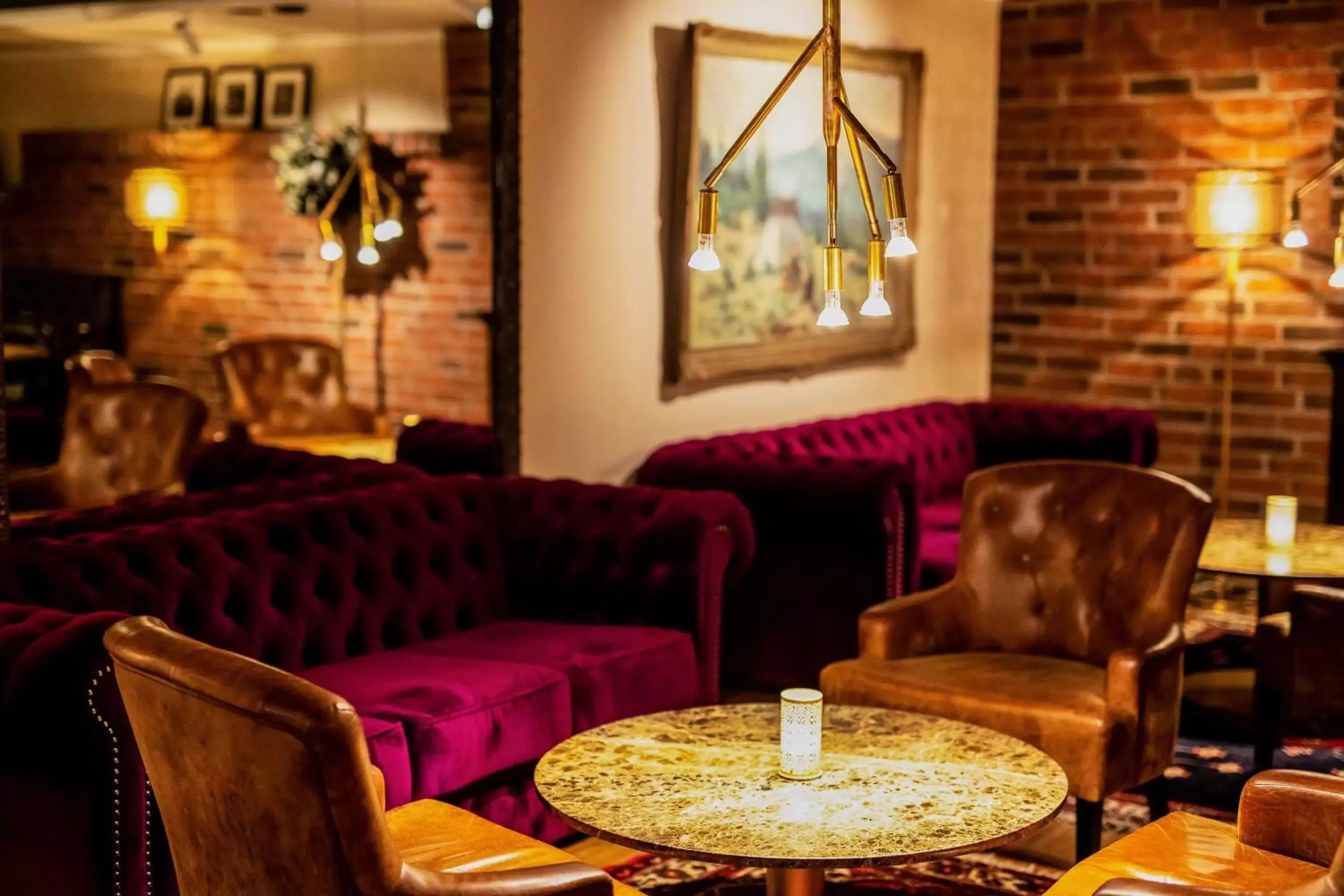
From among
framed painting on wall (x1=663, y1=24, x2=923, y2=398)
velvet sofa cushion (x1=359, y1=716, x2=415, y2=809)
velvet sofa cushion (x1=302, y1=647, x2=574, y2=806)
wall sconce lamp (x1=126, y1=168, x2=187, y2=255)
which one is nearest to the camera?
velvet sofa cushion (x1=359, y1=716, x2=415, y2=809)

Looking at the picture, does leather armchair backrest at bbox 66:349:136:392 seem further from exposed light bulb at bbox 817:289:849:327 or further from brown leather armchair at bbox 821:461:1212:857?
exposed light bulb at bbox 817:289:849:327

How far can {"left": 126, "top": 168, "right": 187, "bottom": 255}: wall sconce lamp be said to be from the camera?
441 centimetres

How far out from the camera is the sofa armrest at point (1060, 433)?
673 cm

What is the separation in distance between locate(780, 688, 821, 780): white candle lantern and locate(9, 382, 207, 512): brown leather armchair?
2090 millimetres

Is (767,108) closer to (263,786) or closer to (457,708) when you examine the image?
(263,786)

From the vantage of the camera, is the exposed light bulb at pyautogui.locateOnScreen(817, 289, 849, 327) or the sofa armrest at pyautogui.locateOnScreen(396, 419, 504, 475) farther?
the sofa armrest at pyautogui.locateOnScreen(396, 419, 504, 475)

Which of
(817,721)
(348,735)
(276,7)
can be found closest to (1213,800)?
(817,721)

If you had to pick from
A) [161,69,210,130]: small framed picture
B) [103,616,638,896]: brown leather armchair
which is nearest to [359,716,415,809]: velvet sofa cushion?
[103,616,638,896]: brown leather armchair

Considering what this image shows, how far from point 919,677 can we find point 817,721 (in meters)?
1.21

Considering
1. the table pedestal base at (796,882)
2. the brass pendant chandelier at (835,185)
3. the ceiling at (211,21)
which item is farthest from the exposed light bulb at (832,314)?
the ceiling at (211,21)

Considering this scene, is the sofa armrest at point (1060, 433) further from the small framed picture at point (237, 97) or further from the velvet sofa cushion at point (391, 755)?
the velvet sofa cushion at point (391, 755)

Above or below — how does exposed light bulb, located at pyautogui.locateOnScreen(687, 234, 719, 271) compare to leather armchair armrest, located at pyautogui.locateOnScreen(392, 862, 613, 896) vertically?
above

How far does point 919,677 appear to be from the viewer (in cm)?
400

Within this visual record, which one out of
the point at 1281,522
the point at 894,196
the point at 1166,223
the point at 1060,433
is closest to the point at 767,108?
the point at 894,196
